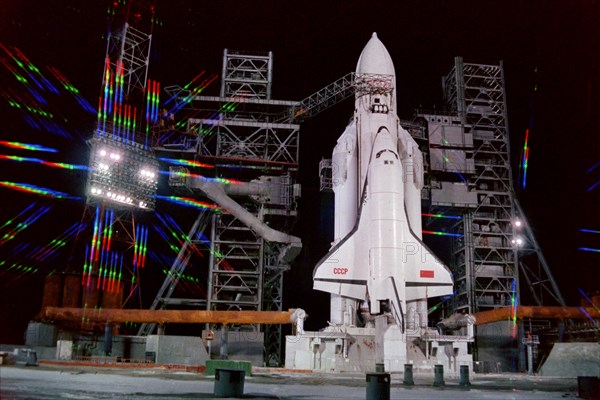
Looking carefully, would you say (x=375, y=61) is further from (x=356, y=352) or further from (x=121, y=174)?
(x=121, y=174)

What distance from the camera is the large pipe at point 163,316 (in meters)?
43.9

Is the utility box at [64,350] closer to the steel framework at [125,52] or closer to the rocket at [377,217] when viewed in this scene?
the rocket at [377,217]

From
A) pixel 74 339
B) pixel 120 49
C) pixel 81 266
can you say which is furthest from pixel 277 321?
pixel 120 49

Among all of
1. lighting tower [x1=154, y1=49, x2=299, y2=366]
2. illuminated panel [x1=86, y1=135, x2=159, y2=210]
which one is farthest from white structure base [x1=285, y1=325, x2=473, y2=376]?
illuminated panel [x1=86, y1=135, x2=159, y2=210]

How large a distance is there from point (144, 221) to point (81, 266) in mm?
7328

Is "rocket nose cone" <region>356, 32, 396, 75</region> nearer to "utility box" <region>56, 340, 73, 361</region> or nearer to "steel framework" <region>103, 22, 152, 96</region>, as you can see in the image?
"steel framework" <region>103, 22, 152, 96</region>

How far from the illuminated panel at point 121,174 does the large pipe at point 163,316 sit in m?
9.26

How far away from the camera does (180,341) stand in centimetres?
A: 4097

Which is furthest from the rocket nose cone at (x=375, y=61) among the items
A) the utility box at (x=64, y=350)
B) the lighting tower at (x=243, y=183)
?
the utility box at (x=64, y=350)

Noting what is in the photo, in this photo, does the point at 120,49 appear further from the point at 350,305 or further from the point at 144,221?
the point at 350,305

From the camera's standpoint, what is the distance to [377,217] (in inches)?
1395

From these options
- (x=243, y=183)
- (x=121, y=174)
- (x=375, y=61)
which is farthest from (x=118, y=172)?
(x=375, y=61)

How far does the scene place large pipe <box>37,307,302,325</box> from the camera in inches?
1729

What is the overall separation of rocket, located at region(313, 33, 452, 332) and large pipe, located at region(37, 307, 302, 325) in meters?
8.60
